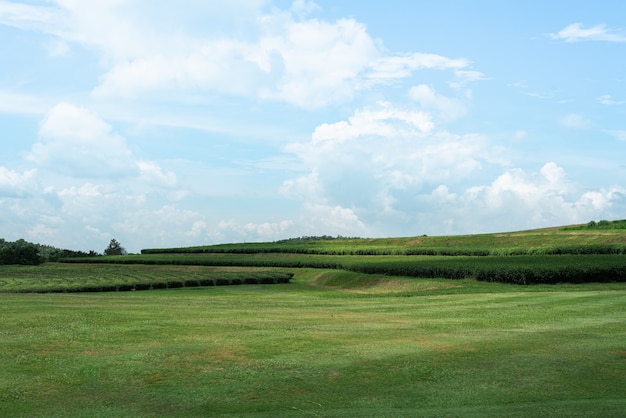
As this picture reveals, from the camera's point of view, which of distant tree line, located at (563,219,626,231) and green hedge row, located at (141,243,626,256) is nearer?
green hedge row, located at (141,243,626,256)

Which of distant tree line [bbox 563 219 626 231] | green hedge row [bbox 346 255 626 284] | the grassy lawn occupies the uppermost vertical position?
distant tree line [bbox 563 219 626 231]

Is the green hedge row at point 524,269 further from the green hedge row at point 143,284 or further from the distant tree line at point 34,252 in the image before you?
the distant tree line at point 34,252

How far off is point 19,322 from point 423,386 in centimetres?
1315

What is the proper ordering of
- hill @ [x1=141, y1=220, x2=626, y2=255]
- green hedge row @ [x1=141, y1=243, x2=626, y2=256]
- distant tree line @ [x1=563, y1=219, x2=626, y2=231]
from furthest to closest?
distant tree line @ [x1=563, y1=219, x2=626, y2=231] < hill @ [x1=141, y1=220, x2=626, y2=255] < green hedge row @ [x1=141, y1=243, x2=626, y2=256]

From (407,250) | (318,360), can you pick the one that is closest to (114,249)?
(407,250)

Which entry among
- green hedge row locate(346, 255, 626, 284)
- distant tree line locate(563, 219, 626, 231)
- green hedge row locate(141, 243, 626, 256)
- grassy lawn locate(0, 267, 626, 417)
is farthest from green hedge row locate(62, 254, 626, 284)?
distant tree line locate(563, 219, 626, 231)

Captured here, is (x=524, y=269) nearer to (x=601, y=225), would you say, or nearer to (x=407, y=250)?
(x=407, y=250)

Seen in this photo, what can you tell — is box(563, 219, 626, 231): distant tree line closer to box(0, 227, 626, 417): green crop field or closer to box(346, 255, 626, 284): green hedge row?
box(346, 255, 626, 284): green hedge row

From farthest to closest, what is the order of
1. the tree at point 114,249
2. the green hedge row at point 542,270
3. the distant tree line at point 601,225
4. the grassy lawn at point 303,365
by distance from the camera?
the tree at point 114,249, the distant tree line at point 601,225, the green hedge row at point 542,270, the grassy lawn at point 303,365

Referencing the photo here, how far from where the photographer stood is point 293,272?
79500 mm

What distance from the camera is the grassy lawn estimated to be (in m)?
A: 13.0

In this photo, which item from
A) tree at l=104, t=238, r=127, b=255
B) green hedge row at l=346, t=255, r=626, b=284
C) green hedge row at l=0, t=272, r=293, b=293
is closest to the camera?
green hedge row at l=346, t=255, r=626, b=284

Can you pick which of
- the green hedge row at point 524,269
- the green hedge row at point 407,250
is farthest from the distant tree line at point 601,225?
the green hedge row at point 524,269

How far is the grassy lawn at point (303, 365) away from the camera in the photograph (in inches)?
512
